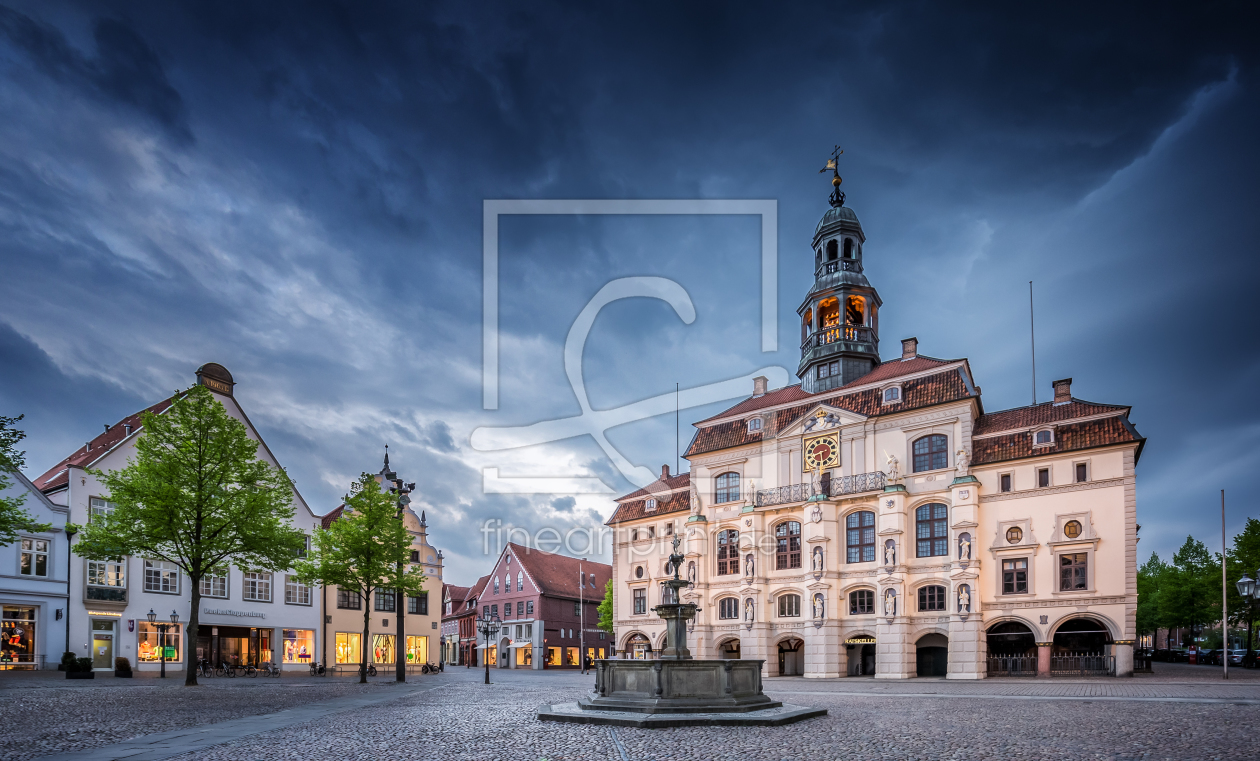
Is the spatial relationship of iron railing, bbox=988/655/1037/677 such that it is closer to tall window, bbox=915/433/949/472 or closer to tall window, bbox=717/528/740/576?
tall window, bbox=915/433/949/472

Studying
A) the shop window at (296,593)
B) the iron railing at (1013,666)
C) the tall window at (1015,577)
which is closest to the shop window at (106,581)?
the shop window at (296,593)

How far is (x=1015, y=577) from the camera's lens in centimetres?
4012

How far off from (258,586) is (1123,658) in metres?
46.0

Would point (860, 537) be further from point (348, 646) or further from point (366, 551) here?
point (348, 646)

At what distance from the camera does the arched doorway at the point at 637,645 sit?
173 ft

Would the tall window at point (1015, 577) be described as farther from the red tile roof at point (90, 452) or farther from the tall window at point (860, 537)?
the red tile roof at point (90, 452)

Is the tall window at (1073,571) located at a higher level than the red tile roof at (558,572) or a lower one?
higher

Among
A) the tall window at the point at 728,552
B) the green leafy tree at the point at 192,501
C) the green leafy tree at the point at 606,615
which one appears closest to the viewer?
the green leafy tree at the point at 192,501

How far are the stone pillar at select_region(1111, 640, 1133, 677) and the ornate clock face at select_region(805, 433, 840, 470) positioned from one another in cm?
1587

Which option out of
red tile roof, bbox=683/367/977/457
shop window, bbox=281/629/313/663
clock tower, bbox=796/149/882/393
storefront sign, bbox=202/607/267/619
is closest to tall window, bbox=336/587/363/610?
shop window, bbox=281/629/313/663

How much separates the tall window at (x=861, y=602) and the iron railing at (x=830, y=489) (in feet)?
17.5

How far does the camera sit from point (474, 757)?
12.4 metres

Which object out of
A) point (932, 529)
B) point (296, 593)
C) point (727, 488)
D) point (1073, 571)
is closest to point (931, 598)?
point (932, 529)

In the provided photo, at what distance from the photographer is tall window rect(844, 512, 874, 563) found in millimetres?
44531
